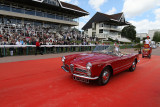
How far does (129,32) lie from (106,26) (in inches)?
478

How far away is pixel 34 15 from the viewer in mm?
23203

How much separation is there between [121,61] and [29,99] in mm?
3687

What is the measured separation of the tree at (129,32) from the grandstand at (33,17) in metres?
24.9

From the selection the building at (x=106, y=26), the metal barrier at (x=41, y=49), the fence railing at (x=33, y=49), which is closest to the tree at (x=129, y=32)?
the building at (x=106, y=26)

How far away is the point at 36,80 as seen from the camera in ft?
14.3

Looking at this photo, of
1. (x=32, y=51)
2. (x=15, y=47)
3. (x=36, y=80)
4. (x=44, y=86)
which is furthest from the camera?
(x=32, y=51)

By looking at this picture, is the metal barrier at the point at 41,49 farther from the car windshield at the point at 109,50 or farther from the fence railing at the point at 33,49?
the car windshield at the point at 109,50

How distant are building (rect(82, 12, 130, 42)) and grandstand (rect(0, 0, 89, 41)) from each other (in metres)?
12.3

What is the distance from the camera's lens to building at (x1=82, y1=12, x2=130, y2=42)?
39250mm

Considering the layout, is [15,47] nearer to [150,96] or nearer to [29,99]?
[29,99]

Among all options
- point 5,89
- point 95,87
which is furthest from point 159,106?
point 5,89

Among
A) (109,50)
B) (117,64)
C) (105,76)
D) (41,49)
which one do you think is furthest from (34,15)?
(105,76)

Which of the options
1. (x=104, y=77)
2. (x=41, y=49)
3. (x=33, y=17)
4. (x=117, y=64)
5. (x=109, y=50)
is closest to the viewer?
(x=104, y=77)

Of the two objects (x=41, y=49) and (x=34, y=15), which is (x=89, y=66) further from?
(x=34, y=15)
